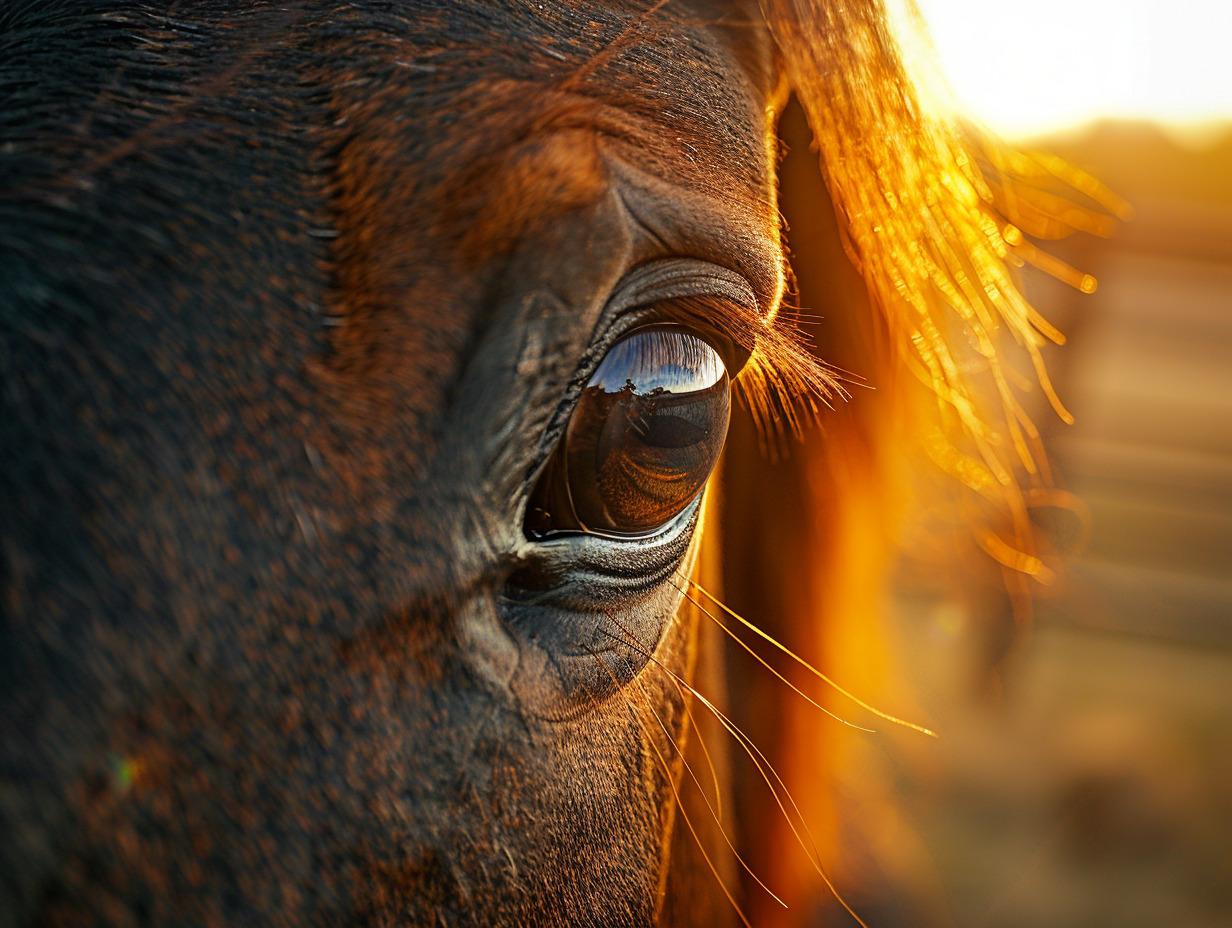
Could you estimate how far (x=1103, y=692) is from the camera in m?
6.34

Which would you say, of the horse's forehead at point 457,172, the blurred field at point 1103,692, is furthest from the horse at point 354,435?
the blurred field at point 1103,692

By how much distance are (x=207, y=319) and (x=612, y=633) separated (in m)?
0.51

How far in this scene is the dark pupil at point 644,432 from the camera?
2.92 ft

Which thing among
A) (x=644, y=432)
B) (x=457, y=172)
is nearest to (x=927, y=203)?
(x=644, y=432)

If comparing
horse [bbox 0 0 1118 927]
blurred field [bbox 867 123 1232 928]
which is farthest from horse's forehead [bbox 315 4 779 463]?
blurred field [bbox 867 123 1232 928]

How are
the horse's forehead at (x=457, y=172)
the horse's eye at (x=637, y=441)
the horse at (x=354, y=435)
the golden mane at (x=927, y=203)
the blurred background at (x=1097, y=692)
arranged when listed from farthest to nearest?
the blurred background at (x=1097, y=692) → the golden mane at (x=927, y=203) → the horse's eye at (x=637, y=441) → the horse's forehead at (x=457, y=172) → the horse at (x=354, y=435)

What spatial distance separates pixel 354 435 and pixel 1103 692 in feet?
22.8

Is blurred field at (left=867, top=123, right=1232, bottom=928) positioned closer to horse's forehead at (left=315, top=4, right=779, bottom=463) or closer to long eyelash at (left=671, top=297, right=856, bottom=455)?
long eyelash at (left=671, top=297, right=856, bottom=455)

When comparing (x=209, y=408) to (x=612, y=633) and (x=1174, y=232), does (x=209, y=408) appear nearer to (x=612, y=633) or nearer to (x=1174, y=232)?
(x=612, y=633)

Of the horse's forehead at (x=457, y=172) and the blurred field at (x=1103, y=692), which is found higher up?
the horse's forehead at (x=457, y=172)

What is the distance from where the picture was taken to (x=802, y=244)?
4.75 feet

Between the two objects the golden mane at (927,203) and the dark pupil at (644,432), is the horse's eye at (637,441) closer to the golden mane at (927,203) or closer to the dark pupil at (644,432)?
the dark pupil at (644,432)

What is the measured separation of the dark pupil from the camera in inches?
35.0

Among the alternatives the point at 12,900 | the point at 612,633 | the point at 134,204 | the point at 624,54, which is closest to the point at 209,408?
the point at 134,204
